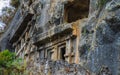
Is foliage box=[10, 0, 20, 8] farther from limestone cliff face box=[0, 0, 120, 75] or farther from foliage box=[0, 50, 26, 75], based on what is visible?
foliage box=[0, 50, 26, 75]

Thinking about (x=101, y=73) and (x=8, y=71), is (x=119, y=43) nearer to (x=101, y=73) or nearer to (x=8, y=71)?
(x=101, y=73)

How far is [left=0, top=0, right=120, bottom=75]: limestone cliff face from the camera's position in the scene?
9.36m

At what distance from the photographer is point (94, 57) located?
9797 mm


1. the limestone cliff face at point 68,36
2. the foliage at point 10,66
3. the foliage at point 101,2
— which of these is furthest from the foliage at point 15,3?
the foliage at point 10,66

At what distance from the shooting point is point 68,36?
48.1ft

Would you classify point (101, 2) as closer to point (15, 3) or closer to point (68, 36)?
point (68, 36)

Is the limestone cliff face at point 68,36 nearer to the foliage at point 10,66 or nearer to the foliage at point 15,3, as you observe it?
the foliage at point 10,66

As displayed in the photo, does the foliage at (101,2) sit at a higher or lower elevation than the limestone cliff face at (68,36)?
higher

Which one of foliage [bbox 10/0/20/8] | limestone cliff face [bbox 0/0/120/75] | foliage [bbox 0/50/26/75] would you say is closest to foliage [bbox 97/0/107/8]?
limestone cliff face [bbox 0/0/120/75]

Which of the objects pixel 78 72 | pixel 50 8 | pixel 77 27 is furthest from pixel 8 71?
pixel 50 8

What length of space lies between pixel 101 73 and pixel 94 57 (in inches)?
25.7

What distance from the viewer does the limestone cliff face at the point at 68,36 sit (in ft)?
30.7

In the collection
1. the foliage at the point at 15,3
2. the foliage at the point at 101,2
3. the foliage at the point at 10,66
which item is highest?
the foliage at the point at 15,3

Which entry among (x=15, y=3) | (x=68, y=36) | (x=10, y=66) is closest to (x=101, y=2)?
(x=10, y=66)
